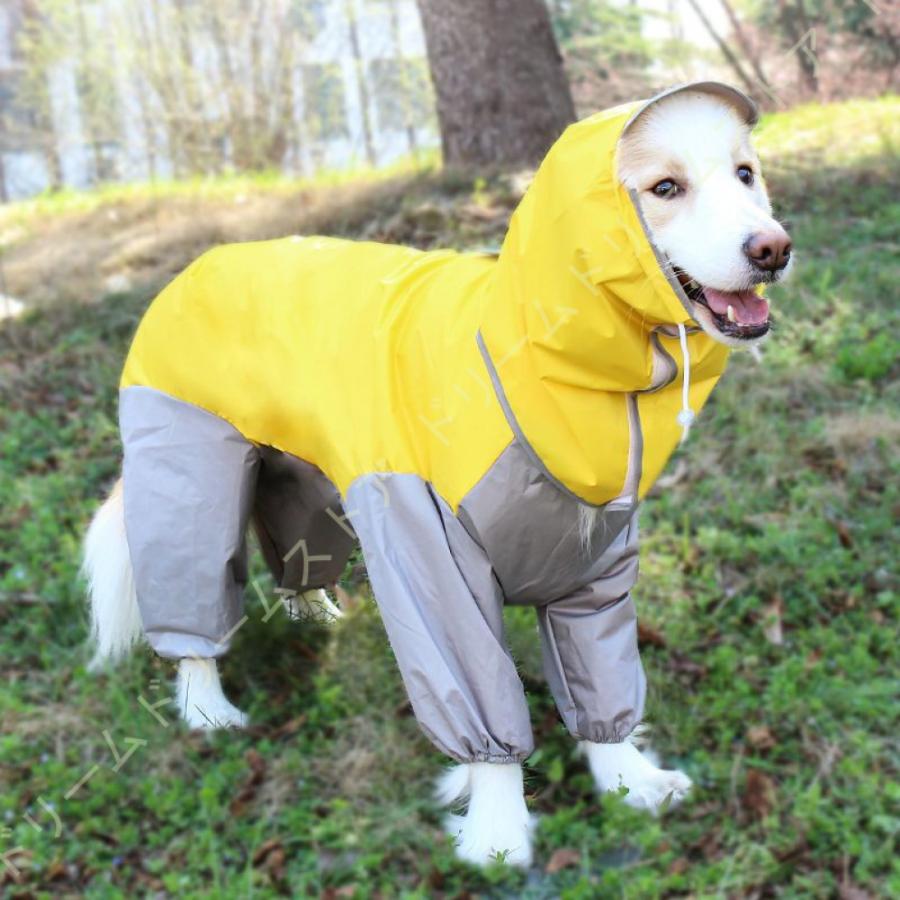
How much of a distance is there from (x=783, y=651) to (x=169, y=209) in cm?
481

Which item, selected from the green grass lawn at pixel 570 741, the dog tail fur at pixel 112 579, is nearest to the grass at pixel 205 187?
the green grass lawn at pixel 570 741

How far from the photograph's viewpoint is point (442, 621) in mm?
2049

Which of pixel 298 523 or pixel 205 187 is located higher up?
pixel 298 523

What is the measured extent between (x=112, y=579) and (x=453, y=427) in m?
1.23

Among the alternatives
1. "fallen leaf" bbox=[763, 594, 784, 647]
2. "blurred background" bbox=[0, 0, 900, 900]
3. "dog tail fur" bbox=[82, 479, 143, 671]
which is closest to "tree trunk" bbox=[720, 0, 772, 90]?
"blurred background" bbox=[0, 0, 900, 900]

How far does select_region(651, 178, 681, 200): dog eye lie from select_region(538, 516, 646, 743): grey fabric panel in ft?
2.61

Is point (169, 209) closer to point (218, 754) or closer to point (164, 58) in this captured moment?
point (164, 58)

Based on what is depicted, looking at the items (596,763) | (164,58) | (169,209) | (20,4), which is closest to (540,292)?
(596,763)

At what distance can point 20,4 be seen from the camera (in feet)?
34.8

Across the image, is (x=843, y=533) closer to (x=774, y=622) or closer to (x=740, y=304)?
(x=774, y=622)

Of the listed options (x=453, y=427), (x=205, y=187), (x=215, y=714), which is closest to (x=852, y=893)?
(x=215, y=714)

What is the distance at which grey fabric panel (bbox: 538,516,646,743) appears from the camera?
226cm

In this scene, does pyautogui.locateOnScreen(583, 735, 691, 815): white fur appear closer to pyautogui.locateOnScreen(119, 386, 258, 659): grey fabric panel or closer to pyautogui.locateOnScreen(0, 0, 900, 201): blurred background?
pyautogui.locateOnScreen(119, 386, 258, 659): grey fabric panel

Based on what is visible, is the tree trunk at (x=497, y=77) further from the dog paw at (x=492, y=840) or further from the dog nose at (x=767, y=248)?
the dog paw at (x=492, y=840)
